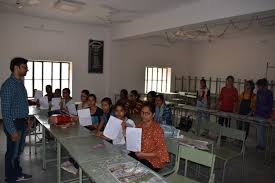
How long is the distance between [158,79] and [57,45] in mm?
4452

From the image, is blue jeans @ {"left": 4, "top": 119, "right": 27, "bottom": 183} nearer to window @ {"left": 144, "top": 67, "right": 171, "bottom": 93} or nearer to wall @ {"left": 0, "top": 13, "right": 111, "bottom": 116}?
wall @ {"left": 0, "top": 13, "right": 111, "bottom": 116}

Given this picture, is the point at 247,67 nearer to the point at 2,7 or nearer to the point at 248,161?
the point at 248,161

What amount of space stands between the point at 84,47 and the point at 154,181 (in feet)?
21.9

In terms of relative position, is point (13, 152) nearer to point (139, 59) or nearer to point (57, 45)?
point (57, 45)

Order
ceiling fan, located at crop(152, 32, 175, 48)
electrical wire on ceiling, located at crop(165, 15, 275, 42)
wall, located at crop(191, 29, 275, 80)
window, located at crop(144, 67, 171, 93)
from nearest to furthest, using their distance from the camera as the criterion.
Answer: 1. electrical wire on ceiling, located at crop(165, 15, 275, 42)
2. wall, located at crop(191, 29, 275, 80)
3. ceiling fan, located at crop(152, 32, 175, 48)
4. window, located at crop(144, 67, 171, 93)

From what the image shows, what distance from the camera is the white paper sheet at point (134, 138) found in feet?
7.99

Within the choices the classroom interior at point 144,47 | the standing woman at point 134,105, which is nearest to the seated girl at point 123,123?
the classroom interior at point 144,47

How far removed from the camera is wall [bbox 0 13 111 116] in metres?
6.65

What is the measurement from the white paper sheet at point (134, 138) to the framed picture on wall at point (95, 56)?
19.3 feet

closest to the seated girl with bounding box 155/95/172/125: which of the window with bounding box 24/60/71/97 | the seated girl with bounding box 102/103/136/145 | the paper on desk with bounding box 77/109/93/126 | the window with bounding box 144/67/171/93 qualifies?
the seated girl with bounding box 102/103/136/145

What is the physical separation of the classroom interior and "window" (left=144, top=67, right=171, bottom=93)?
42mm

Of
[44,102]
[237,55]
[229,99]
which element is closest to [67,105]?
[44,102]

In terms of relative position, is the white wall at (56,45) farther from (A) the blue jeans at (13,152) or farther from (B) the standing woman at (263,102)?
(B) the standing woman at (263,102)

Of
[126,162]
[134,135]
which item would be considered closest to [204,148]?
[134,135]
